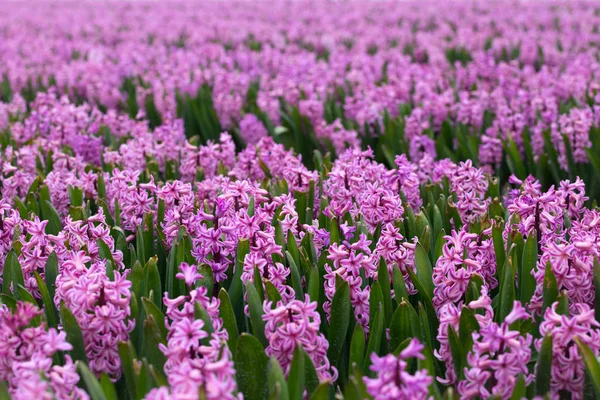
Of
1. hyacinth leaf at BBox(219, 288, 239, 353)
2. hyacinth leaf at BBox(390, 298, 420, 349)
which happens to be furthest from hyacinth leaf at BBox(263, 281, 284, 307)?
hyacinth leaf at BBox(390, 298, 420, 349)

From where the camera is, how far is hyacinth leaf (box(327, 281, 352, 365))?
91.0 inches

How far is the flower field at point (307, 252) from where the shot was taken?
6.29 ft

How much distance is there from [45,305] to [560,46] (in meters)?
8.87

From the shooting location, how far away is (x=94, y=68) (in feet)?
26.7

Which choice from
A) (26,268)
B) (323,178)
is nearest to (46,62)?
(323,178)

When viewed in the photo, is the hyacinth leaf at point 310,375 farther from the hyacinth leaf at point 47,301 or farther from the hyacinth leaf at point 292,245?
the hyacinth leaf at point 47,301

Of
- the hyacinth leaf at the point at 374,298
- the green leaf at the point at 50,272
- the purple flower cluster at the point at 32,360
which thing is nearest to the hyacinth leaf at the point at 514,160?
the hyacinth leaf at the point at 374,298

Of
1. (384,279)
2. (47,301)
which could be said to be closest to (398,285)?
(384,279)

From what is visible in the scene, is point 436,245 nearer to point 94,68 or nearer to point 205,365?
point 205,365

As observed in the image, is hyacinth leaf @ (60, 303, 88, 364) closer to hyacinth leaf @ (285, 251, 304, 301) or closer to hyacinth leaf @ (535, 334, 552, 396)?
hyacinth leaf @ (285, 251, 304, 301)

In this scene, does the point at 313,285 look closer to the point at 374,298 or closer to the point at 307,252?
the point at 374,298

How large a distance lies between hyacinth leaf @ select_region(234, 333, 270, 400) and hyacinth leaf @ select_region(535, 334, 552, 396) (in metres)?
0.75

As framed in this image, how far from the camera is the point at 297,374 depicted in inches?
74.9

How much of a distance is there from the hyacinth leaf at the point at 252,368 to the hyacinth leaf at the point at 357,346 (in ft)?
0.97
